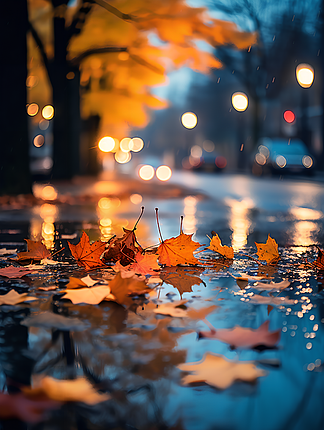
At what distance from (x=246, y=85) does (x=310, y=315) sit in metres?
40.2

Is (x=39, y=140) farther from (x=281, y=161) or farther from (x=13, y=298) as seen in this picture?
(x=13, y=298)

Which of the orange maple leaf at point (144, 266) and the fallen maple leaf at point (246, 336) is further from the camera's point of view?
the orange maple leaf at point (144, 266)

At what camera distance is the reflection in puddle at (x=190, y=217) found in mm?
7942

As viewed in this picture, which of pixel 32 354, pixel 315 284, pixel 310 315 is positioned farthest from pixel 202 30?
pixel 32 354

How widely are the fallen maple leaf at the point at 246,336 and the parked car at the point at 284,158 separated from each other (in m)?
26.4

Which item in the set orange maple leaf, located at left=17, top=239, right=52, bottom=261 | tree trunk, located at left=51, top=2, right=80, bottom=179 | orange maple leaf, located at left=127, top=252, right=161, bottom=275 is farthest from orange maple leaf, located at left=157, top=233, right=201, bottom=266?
tree trunk, located at left=51, top=2, right=80, bottom=179

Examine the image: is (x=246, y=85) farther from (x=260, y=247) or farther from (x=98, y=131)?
(x=260, y=247)

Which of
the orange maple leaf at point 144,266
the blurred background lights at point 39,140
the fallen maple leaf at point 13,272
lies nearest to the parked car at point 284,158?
the blurred background lights at point 39,140

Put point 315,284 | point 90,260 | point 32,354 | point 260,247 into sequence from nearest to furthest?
point 32,354, point 315,284, point 90,260, point 260,247

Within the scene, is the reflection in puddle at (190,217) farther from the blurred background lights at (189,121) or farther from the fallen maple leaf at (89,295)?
the blurred background lights at (189,121)

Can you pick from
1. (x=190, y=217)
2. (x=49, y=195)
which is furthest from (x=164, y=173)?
(x=190, y=217)

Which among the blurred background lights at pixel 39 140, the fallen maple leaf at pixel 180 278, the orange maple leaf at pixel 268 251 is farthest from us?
the blurred background lights at pixel 39 140

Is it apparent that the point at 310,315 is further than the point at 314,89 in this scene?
No

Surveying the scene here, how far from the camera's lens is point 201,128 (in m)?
65.7
